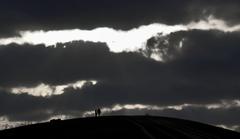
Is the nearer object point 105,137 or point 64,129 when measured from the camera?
point 105,137

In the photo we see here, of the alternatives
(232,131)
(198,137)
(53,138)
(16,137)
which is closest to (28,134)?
(16,137)

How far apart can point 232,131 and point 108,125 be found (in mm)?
14985

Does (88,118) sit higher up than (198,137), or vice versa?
(88,118)

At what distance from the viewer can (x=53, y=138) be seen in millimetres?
54281

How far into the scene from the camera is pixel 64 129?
208ft

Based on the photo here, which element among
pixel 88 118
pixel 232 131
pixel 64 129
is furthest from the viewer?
pixel 88 118

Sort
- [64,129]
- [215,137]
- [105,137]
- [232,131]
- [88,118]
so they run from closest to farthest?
1. [105,137]
2. [215,137]
3. [64,129]
4. [232,131]
5. [88,118]

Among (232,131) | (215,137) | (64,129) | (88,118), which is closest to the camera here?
(215,137)

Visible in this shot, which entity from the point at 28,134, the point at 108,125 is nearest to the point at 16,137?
the point at 28,134

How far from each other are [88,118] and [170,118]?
1182 centimetres

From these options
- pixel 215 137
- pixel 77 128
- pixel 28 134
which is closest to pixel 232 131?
pixel 215 137

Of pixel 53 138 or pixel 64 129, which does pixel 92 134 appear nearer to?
pixel 53 138

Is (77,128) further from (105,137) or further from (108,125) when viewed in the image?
(105,137)

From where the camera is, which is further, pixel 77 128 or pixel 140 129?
pixel 77 128
